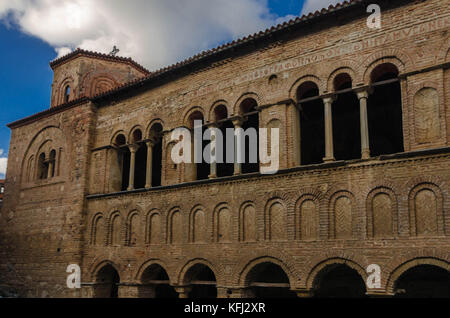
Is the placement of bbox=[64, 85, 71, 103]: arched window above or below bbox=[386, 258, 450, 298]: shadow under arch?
above

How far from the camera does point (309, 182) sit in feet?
35.3

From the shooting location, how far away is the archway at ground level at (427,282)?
11336 millimetres

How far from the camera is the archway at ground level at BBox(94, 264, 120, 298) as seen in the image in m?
14.7

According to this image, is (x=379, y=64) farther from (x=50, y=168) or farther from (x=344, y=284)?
(x=50, y=168)

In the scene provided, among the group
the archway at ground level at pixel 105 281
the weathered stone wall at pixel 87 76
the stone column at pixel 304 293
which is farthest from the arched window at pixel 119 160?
the stone column at pixel 304 293

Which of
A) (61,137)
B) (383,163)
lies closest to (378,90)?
(383,163)

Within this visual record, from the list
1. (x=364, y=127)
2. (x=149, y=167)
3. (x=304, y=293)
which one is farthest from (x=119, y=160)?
(x=364, y=127)

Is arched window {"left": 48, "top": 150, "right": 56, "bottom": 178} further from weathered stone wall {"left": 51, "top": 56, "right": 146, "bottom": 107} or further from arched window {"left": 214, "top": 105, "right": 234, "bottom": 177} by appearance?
arched window {"left": 214, "top": 105, "right": 234, "bottom": 177}

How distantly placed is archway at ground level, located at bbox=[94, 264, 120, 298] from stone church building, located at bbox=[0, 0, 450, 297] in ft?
0.15

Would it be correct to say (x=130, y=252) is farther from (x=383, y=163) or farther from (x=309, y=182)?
(x=383, y=163)

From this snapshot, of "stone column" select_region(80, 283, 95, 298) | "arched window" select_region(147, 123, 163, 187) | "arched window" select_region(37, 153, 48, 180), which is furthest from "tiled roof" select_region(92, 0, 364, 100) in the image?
"stone column" select_region(80, 283, 95, 298)

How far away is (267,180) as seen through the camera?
11.4m

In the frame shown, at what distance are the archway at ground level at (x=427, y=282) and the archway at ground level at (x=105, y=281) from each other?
8770 mm

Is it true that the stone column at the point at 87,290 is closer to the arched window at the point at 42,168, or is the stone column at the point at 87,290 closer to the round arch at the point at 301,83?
the arched window at the point at 42,168
